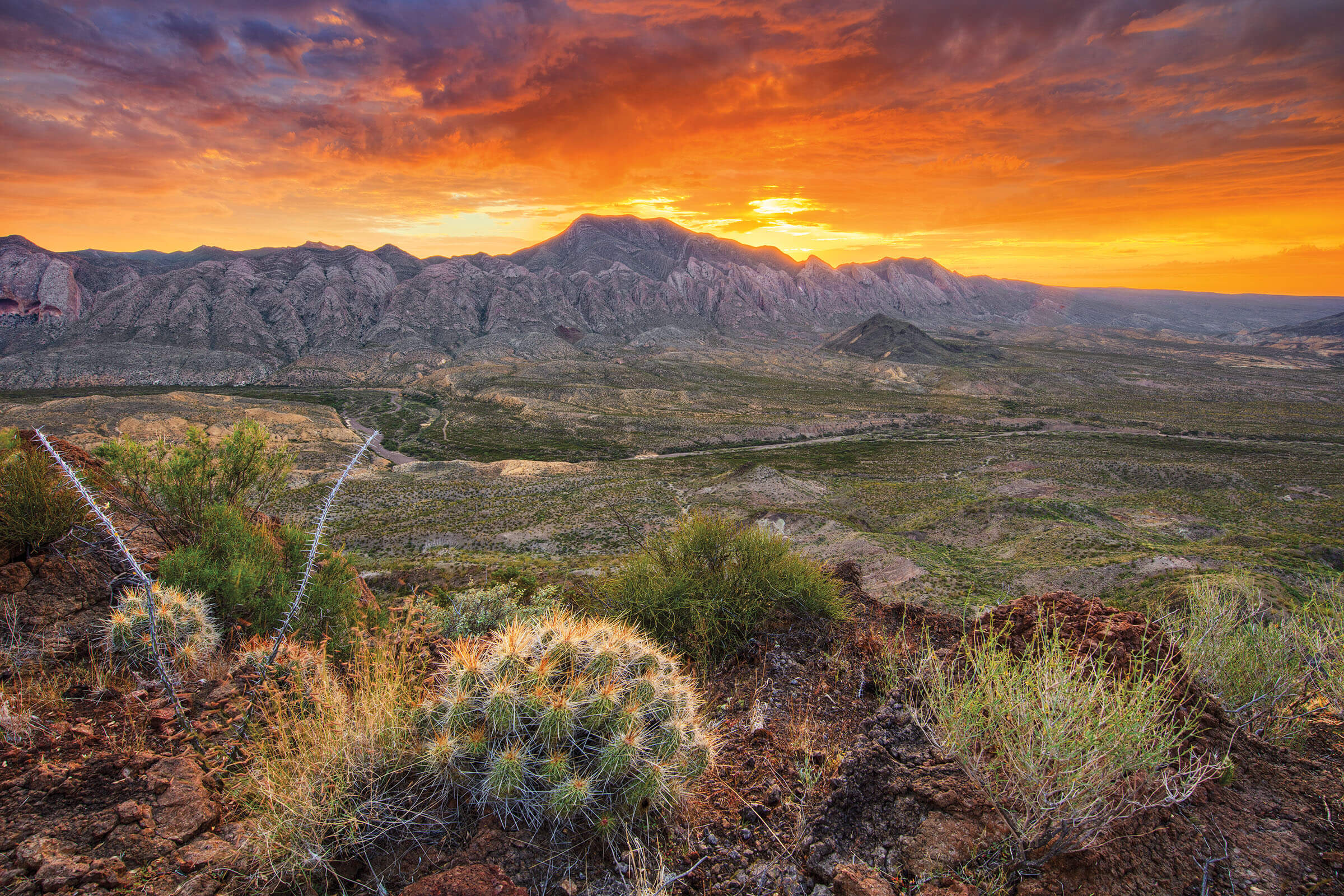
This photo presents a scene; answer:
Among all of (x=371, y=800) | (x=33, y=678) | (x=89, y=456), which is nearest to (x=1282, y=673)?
(x=371, y=800)

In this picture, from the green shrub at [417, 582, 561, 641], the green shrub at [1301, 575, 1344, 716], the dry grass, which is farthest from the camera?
the green shrub at [417, 582, 561, 641]

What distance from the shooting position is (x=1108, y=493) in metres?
43.2

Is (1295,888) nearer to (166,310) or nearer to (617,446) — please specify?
(617,446)

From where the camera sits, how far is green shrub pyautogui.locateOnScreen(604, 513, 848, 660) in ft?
25.4

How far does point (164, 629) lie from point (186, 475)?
15.5 ft

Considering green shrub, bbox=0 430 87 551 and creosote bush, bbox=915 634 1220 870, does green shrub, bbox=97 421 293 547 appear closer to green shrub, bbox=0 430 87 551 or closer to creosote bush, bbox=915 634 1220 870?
green shrub, bbox=0 430 87 551

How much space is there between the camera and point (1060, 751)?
387 cm

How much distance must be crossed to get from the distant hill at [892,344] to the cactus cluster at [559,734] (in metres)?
153

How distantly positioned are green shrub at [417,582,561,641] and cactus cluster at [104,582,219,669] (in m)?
2.33

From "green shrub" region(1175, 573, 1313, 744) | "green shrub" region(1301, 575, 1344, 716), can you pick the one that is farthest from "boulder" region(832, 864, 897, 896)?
"green shrub" region(1301, 575, 1344, 716)

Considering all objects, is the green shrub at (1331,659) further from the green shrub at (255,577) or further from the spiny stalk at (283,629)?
the green shrub at (255,577)

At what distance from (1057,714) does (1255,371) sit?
18365cm

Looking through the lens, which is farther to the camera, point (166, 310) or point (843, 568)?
point (166, 310)

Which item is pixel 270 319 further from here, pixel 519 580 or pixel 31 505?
pixel 31 505
